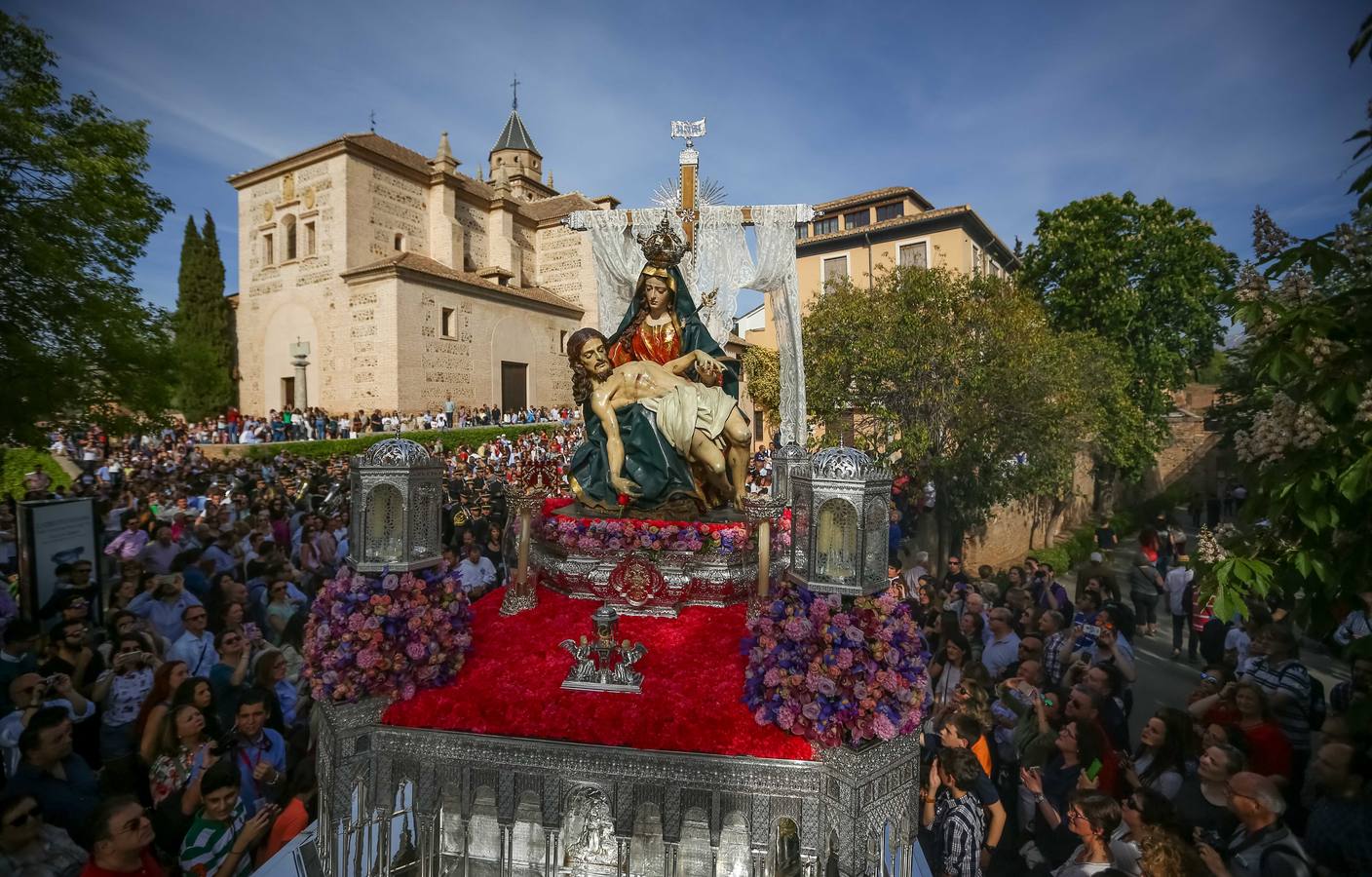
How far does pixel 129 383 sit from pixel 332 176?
2153 cm

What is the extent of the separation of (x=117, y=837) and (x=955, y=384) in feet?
49.4

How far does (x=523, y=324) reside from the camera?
32.5 meters

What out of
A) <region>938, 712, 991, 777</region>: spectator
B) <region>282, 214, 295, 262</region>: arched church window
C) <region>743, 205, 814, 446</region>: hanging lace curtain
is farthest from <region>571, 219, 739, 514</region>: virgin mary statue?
<region>282, 214, 295, 262</region>: arched church window

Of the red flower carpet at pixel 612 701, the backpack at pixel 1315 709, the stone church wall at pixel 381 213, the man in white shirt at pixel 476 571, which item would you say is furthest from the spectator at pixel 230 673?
the stone church wall at pixel 381 213

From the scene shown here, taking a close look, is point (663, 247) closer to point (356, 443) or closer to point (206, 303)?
point (356, 443)

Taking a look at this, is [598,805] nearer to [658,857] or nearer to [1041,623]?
[658,857]

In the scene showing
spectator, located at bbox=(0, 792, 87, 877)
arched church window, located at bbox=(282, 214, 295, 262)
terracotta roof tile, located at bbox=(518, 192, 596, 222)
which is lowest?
spectator, located at bbox=(0, 792, 87, 877)

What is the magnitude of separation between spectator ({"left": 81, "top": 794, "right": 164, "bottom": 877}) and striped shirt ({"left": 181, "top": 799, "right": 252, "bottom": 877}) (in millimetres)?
595

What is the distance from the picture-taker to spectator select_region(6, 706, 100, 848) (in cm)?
359

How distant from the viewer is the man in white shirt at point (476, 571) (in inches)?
353

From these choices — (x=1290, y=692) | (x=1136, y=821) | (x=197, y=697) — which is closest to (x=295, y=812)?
(x=197, y=697)

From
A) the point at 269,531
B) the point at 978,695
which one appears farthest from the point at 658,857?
the point at 269,531

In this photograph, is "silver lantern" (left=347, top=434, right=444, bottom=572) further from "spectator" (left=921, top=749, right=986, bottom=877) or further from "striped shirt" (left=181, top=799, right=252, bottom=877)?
"spectator" (left=921, top=749, right=986, bottom=877)

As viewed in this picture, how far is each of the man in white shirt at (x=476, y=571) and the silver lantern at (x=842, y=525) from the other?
587 centimetres
